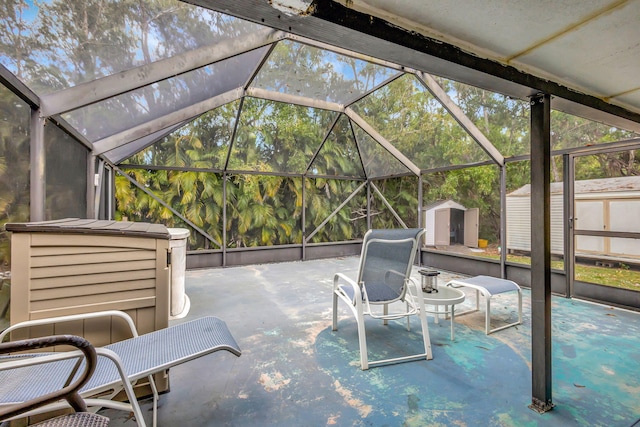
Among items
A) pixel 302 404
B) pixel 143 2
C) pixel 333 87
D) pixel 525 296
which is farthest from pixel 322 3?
pixel 525 296

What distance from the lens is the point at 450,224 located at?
20.0 ft

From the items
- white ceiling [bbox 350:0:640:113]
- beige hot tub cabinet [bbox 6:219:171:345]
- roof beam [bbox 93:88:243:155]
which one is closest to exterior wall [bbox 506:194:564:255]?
white ceiling [bbox 350:0:640:113]

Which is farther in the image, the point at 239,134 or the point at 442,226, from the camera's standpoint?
the point at 442,226

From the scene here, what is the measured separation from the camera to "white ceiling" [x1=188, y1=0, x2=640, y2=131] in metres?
1.13

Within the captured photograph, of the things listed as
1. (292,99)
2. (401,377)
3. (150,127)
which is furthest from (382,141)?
(401,377)

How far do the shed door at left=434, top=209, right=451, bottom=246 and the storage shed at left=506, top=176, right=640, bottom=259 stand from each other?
1.98m

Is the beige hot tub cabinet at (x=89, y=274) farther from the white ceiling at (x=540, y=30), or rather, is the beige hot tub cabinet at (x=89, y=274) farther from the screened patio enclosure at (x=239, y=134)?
the white ceiling at (x=540, y=30)

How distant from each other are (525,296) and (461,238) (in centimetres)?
188

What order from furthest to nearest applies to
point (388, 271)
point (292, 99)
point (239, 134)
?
point (239, 134) → point (292, 99) → point (388, 271)

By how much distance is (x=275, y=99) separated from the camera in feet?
15.2

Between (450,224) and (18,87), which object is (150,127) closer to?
(18,87)

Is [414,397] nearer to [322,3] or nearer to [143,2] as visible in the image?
[322,3]

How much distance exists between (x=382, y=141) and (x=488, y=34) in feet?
14.8

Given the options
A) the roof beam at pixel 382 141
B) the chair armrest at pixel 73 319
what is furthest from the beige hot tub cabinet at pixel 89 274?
the roof beam at pixel 382 141
